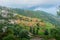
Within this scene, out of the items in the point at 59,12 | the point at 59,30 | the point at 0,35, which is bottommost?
the point at 0,35

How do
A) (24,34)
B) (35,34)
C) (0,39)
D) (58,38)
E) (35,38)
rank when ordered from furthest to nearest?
(35,34) → (35,38) → (24,34) → (0,39) → (58,38)

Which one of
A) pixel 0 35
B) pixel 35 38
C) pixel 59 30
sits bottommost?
pixel 35 38

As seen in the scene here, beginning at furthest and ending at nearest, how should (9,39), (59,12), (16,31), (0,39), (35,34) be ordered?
(35,34)
(16,31)
(0,39)
(9,39)
(59,12)

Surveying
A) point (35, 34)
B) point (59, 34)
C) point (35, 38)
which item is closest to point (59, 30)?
point (59, 34)

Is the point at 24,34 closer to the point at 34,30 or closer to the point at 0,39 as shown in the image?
the point at 0,39

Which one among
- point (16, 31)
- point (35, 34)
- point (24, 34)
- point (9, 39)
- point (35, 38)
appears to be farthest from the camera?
point (35, 34)

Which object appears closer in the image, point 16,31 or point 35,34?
point 16,31

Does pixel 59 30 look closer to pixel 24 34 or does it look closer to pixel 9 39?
pixel 9 39

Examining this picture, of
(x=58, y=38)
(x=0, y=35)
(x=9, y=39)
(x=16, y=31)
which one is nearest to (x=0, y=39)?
(x=0, y=35)

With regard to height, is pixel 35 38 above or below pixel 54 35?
below
